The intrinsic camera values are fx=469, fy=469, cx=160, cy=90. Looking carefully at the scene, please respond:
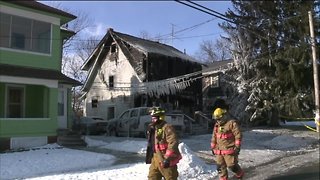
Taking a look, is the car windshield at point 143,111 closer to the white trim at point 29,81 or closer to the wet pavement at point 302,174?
the white trim at point 29,81

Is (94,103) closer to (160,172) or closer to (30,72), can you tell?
(30,72)

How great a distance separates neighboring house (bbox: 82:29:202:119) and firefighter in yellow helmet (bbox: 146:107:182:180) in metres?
25.3

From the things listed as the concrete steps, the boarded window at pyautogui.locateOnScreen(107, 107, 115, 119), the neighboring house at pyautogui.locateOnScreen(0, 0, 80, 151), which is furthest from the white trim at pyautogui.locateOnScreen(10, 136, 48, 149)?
the boarded window at pyautogui.locateOnScreen(107, 107, 115, 119)

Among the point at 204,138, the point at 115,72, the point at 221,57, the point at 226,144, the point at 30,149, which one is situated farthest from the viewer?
the point at 221,57

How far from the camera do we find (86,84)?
4228 centimetres

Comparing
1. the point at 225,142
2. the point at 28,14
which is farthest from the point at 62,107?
the point at 225,142

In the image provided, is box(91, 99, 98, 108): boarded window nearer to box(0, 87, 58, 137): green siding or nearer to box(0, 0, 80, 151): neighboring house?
box(0, 0, 80, 151): neighboring house

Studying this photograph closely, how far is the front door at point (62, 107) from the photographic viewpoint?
24.1 meters

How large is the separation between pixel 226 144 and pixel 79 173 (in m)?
4.69

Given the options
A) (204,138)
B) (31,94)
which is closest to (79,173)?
(31,94)

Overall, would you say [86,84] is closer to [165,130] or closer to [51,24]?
[51,24]

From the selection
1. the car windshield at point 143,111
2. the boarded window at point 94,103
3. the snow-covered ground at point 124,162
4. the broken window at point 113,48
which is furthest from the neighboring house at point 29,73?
the boarded window at point 94,103

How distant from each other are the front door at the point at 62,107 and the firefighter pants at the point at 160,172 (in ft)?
52.8

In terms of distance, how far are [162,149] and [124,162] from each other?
738 centimetres
